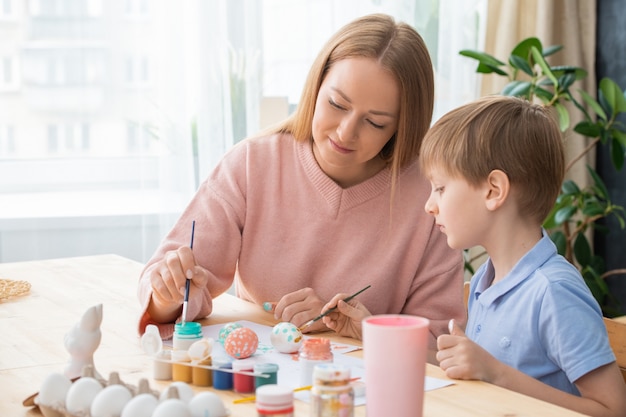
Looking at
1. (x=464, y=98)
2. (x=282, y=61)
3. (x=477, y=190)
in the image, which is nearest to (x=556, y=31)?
(x=464, y=98)

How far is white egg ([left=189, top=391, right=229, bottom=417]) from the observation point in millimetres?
1021

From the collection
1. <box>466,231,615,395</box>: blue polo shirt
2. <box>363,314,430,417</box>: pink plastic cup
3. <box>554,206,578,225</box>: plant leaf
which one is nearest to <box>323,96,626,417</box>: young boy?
<box>466,231,615,395</box>: blue polo shirt

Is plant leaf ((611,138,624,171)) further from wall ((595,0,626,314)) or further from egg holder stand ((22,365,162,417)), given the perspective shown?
egg holder stand ((22,365,162,417))

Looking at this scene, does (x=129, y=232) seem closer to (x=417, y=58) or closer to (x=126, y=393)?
(x=417, y=58)

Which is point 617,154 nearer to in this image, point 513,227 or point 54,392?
point 513,227

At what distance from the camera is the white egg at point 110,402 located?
0.99 m

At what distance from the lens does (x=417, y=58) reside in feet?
5.68

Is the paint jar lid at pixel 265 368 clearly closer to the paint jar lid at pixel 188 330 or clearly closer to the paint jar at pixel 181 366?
the paint jar at pixel 181 366

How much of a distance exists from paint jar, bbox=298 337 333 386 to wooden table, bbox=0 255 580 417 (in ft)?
0.22

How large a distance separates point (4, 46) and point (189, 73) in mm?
635

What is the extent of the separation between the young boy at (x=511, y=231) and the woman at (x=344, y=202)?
167mm

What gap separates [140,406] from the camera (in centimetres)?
97

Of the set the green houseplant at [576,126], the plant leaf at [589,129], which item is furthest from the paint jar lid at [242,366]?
the plant leaf at [589,129]

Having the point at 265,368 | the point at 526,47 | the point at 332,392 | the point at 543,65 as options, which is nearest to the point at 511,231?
the point at 265,368
